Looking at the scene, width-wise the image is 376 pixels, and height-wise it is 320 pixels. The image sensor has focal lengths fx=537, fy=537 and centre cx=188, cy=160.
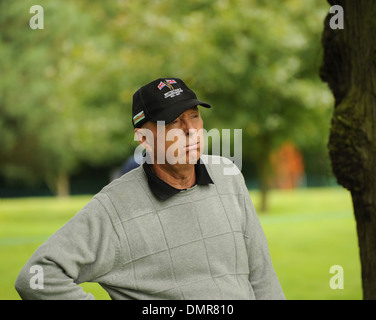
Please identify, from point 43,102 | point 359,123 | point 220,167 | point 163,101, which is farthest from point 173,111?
point 43,102

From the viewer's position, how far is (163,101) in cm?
230

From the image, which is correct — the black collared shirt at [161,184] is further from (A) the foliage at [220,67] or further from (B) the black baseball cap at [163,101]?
(A) the foliage at [220,67]

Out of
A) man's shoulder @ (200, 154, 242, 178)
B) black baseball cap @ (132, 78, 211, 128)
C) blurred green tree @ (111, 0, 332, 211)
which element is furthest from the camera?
blurred green tree @ (111, 0, 332, 211)

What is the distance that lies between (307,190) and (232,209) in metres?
40.6

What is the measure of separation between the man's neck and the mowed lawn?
4.47m

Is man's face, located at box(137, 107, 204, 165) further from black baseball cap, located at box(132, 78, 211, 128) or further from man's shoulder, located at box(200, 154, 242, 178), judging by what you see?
man's shoulder, located at box(200, 154, 242, 178)

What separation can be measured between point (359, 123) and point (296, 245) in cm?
1031

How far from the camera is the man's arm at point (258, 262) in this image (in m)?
2.47

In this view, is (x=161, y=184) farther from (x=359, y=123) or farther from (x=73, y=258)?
(x=359, y=123)

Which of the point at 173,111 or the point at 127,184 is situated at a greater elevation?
the point at 173,111

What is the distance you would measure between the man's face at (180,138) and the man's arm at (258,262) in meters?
0.38

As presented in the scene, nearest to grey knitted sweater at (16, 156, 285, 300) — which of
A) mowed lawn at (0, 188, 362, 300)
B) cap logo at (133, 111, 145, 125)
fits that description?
cap logo at (133, 111, 145, 125)

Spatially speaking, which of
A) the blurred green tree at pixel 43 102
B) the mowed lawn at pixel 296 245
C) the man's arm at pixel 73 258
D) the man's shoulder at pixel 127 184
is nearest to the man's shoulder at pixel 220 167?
the man's shoulder at pixel 127 184

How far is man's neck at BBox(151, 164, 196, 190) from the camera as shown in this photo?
2.39 metres
